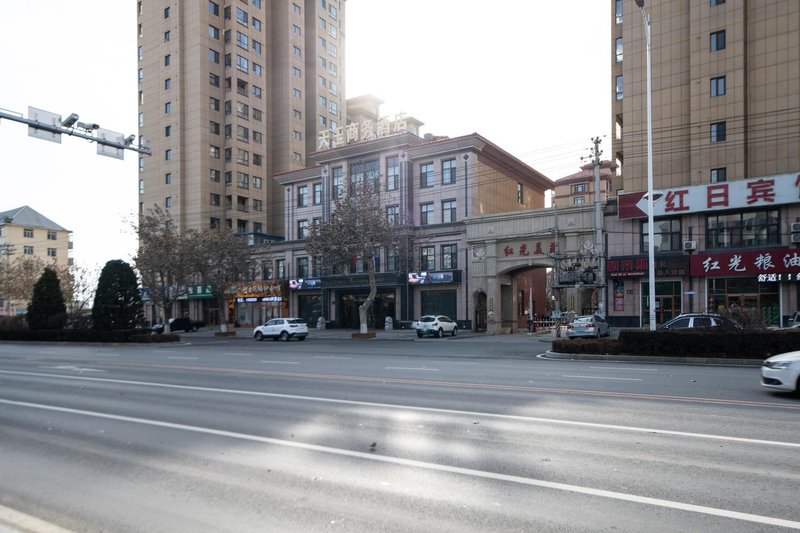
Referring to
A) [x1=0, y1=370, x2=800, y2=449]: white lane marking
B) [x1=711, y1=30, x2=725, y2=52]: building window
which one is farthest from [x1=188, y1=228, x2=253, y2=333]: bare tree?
[x1=711, y1=30, x2=725, y2=52]: building window

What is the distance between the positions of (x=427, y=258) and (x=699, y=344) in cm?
2794

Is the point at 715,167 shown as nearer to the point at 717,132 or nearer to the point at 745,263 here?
the point at 717,132

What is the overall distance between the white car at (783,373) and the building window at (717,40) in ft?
101

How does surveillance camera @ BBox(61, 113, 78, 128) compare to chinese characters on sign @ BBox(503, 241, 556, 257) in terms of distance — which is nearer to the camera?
surveillance camera @ BBox(61, 113, 78, 128)

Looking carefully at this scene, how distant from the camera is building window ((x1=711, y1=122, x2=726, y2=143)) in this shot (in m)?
34.4

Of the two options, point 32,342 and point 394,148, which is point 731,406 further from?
point 32,342

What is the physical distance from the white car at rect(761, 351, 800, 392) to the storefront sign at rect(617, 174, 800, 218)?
24821 mm

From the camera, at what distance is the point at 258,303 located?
56.5m

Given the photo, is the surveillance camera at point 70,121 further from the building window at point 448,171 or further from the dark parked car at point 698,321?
the building window at point 448,171

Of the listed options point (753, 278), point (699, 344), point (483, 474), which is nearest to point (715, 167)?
point (753, 278)

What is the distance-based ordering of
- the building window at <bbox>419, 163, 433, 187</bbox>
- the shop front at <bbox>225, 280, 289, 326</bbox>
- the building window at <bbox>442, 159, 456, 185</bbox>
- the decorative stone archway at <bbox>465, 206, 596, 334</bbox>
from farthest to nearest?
the shop front at <bbox>225, 280, 289, 326</bbox>, the building window at <bbox>419, 163, 433, 187</bbox>, the building window at <bbox>442, 159, 456, 185</bbox>, the decorative stone archway at <bbox>465, 206, 596, 334</bbox>

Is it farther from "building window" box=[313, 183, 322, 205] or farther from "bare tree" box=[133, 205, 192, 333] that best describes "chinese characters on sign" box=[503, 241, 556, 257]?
"bare tree" box=[133, 205, 192, 333]

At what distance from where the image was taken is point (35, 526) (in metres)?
4.72

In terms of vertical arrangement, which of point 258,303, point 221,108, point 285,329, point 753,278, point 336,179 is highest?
point 221,108
